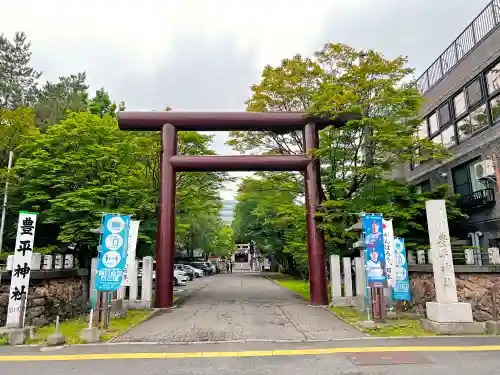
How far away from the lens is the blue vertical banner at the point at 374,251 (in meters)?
10.5

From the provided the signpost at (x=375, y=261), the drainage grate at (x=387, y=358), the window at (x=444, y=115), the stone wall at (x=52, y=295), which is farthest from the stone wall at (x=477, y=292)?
the stone wall at (x=52, y=295)

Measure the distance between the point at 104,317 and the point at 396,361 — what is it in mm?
7580

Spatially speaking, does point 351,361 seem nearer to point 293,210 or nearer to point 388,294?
point 388,294

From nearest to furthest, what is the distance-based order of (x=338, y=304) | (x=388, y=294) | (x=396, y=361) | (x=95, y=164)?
1. (x=396, y=361)
2. (x=388, y=294)
3. (x=338, y=304)
4. (x=95, y=164)

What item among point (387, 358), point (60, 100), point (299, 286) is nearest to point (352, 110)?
point (387, 358)

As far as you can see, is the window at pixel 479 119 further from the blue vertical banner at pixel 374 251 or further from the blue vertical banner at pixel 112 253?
the blue vertical banner at pixel 112 253

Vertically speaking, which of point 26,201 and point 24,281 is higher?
point 26,201

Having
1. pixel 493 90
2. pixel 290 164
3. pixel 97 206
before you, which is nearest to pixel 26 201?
pixel 97 206

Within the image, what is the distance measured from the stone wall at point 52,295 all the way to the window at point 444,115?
1837 cm

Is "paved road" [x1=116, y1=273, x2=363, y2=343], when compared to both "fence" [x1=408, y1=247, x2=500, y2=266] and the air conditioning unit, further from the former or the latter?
the air conditioning unit

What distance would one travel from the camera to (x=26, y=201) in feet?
50.6

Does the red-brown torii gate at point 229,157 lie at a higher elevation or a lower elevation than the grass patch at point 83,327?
higher

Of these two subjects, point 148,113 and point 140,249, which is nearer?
point 148,113

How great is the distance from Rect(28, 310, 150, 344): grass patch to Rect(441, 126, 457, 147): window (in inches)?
622
